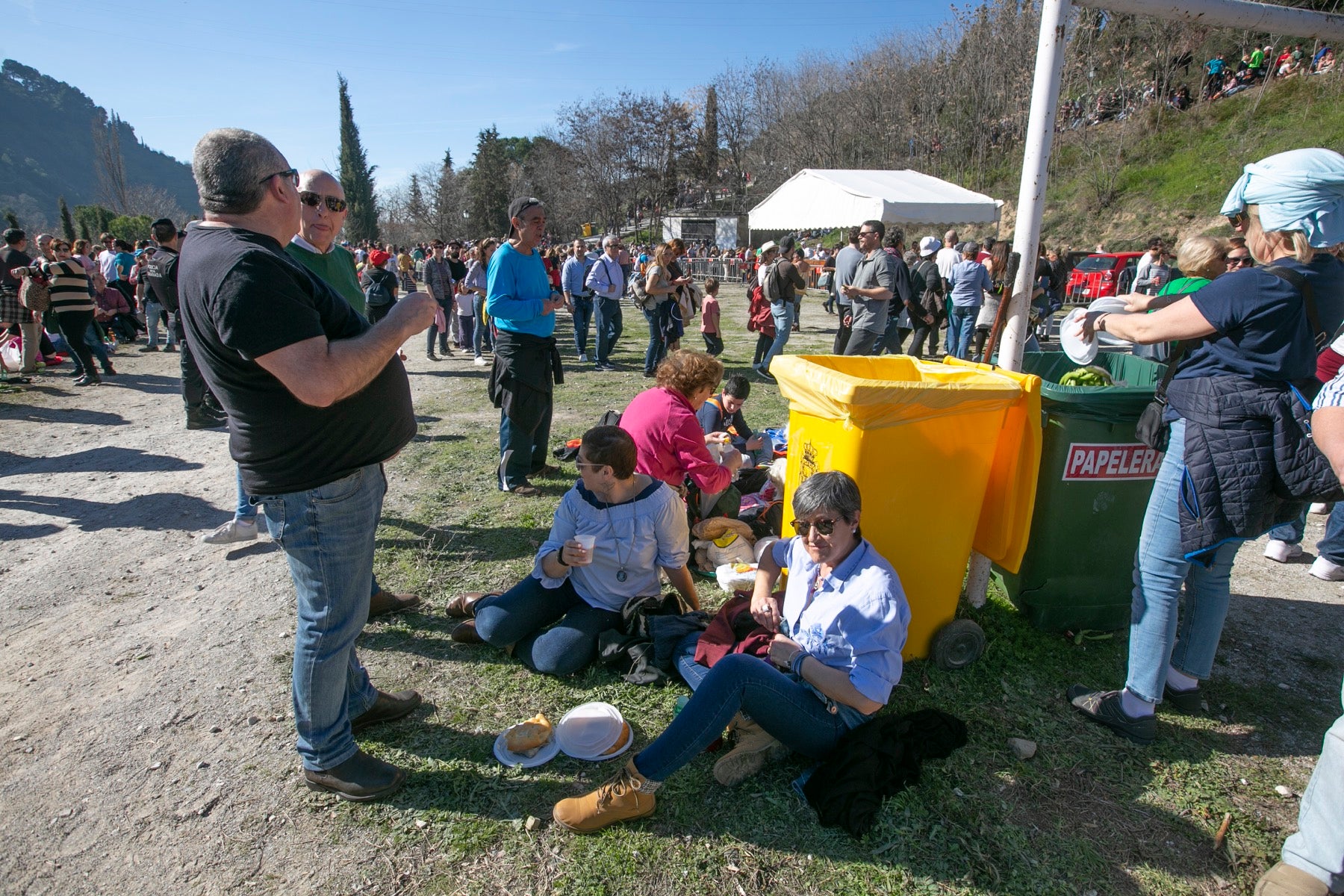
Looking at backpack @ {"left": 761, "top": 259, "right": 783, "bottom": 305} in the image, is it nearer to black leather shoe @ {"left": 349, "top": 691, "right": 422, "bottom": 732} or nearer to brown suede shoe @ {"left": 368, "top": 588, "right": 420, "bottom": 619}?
brown suede shoe @ {"left": 368, "top": 588, "right": 420, "bottom": 619}

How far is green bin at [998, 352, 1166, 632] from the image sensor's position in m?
2.93

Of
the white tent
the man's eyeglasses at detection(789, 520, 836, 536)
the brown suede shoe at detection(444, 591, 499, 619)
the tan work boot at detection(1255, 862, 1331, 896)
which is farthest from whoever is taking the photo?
the white tent

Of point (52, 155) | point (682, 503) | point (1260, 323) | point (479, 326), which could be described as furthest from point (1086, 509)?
point (52, 155)

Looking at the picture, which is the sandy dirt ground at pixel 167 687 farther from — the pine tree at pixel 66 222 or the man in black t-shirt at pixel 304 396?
the pine tree at pixel 66 222

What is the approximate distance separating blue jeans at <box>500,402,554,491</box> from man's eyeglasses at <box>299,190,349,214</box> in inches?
75.2

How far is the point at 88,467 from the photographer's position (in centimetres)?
602

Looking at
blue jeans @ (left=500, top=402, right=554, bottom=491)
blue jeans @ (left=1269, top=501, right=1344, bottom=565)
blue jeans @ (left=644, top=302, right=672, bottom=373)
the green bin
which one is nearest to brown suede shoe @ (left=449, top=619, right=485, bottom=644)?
blue jeans @ (left=500, top=402, right=554, bottom=491)

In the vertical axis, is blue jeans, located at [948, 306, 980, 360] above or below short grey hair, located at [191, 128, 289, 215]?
below

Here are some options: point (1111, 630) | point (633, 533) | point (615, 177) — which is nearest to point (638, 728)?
point (633, 533)

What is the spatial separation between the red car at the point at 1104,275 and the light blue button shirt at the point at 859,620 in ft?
58.1

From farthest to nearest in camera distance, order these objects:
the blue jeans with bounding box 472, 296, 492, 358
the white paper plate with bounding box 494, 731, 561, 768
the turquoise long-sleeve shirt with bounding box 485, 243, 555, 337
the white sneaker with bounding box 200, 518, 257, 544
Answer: the blue jeans with bounding box 472, 296, 492, 358 → the turquoise long-sleeve shirt with bounding box 485, 243, 555, 337 → the white sneaker with bounding box 200, 518, 257, 544 → the white paper plate with bounding box 494, 731, 561, 768

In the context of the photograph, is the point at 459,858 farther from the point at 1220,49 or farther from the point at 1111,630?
the point at 1220,49

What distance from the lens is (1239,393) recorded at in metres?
2.22

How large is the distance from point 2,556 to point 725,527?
4.39 meters
